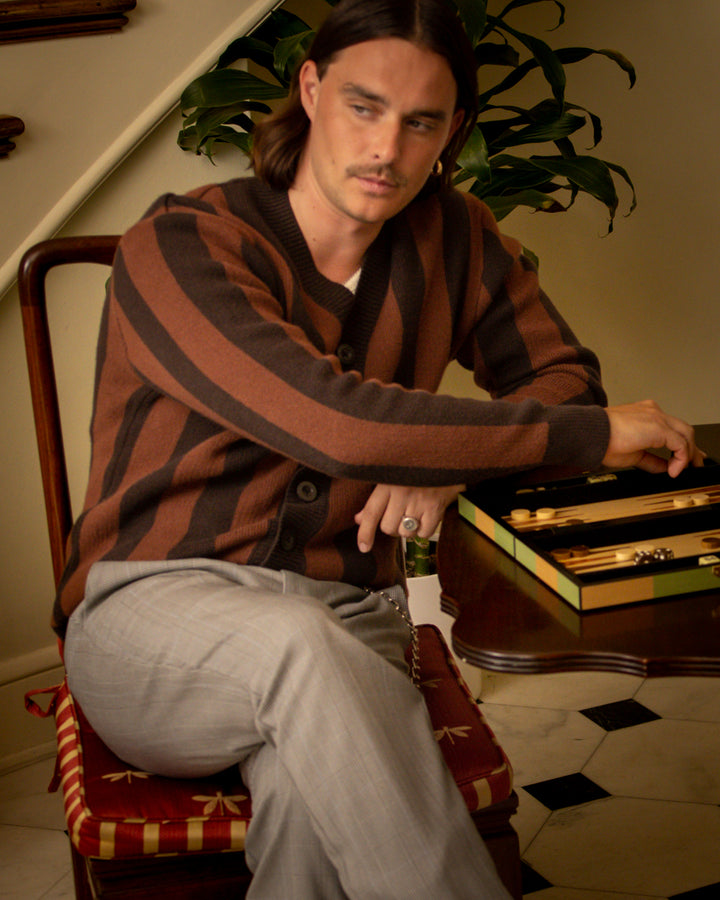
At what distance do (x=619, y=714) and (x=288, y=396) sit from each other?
1.64 m

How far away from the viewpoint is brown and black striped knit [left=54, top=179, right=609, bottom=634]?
4.06ft

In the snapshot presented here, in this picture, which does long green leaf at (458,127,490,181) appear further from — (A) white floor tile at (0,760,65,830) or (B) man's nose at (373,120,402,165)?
(A) white floor tile at (0,760,65,830)

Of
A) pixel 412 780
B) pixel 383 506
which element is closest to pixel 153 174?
pixel 383 506

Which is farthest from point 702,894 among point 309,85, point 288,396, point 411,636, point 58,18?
point 58,18

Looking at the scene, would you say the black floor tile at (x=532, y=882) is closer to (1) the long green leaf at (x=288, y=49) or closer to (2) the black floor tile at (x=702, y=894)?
(2) the black floor tile at (x=702, y=894)

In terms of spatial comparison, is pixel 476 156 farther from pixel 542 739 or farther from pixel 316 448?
pixel 542 739

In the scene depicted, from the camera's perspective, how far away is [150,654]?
48.5 inches

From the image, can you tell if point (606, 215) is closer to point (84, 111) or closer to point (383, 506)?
point (84, 111)

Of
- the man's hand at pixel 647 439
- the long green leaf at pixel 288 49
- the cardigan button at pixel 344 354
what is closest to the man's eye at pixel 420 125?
the cardigan button at pixel 344 354

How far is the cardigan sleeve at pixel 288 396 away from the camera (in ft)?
4.02

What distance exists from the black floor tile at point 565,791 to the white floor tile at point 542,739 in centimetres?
2

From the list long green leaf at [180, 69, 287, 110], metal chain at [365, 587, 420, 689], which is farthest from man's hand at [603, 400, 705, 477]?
long green leaf at [180, 69, 287, 110]

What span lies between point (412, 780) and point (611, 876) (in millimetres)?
1039

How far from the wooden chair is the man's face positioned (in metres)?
0.66
